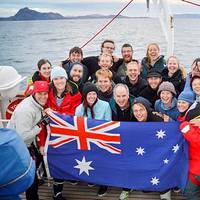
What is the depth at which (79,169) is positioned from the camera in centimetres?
441

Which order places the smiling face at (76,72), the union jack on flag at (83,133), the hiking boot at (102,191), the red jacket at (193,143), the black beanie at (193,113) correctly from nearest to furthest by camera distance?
the red jacket at (193,143) → the black beanie at (193,113) → the union jack on flag at (83,133) → the hiking boot at (102,191) → the smiling face at (76,72)

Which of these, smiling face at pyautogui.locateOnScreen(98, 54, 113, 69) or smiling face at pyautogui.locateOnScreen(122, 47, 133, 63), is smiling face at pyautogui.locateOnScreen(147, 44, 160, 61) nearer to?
smiling face at pyautogui.locateOnScreen(122, 47, 133, 63)

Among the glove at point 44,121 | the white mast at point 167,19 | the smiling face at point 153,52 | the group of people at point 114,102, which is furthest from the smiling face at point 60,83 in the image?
the white mast at point 167,19

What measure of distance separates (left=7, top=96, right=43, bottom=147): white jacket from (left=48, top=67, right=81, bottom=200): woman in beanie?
399mm

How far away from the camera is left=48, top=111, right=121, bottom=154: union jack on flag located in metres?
4.21

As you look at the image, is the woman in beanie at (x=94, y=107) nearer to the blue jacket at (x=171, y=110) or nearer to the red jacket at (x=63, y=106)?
the red jacket at (x=63, y=106)

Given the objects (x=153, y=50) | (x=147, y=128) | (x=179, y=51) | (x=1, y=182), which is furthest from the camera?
(x=179, y=51)

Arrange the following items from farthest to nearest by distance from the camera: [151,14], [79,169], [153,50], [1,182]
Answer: [151,14], [153,50], [79,169], [1,182]

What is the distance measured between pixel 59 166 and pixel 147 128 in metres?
1.15

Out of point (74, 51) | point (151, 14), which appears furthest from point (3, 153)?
point (151, 14)

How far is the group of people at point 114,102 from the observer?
12.7 ft

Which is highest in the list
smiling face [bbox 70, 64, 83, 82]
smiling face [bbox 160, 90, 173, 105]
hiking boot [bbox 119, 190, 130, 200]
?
smiling face [bbox 70, 64, 83, 82]

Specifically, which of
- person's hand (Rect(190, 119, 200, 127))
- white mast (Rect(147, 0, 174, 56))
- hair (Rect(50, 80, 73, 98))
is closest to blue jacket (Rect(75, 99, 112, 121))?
hair (Rect(50, 80, 73, 98))

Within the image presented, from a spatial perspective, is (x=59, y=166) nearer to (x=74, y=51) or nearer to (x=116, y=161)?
(x=116, y=161)
